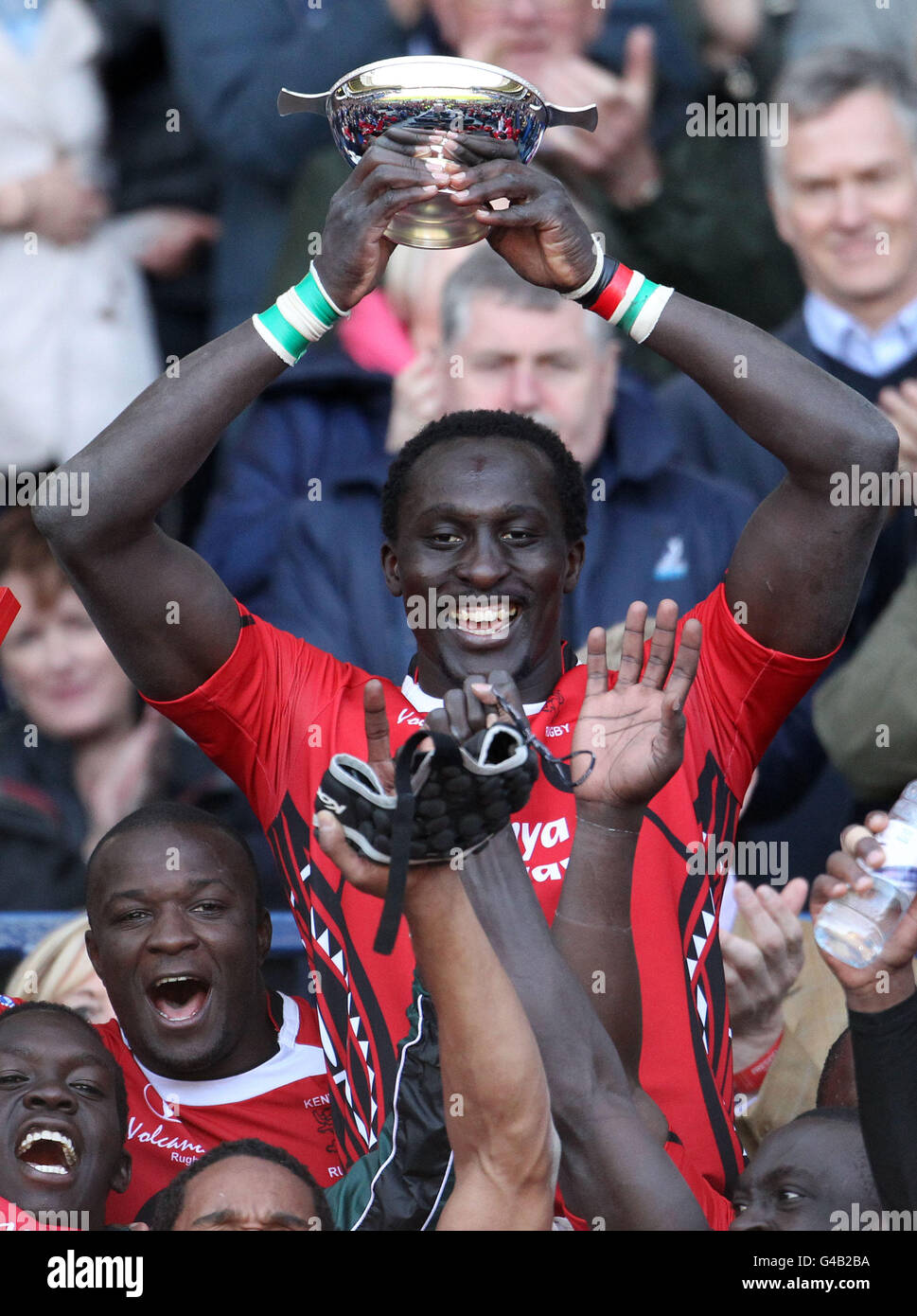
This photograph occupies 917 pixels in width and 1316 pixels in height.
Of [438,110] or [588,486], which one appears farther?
[588,486]

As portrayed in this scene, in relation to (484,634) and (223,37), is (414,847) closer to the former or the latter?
(484,634)

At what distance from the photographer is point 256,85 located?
504 centimetres

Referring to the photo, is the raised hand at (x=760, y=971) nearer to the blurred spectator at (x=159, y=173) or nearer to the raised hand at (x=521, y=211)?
the raised hand at (x=521, y=211)

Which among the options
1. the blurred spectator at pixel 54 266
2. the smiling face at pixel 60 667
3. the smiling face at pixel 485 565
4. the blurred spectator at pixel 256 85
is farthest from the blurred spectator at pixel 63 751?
the smiling face at pixel 485 565

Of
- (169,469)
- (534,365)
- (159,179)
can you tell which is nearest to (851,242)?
(534,365)

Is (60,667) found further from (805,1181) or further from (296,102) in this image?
(805,1181)

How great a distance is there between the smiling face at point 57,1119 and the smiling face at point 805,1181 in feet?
3.24

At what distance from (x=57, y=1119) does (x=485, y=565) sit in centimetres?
111

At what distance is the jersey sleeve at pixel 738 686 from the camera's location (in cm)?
304

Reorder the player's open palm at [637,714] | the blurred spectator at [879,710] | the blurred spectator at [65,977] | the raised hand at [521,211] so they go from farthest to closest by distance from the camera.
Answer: the blurred spectator at [879,710] → the blurred spectator at [65,977] → the raised hand at [521,211] → the player's open palm at [637,714]

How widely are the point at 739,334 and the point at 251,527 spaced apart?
1.99m

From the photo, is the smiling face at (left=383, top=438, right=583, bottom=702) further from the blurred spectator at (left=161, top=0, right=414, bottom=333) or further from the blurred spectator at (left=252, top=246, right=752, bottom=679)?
the blurred spectator at (left=161, top=0, right=414, bottom=333)

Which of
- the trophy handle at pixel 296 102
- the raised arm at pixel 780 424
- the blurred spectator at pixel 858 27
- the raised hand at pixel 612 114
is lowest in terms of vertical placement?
the raised arm at pixel 780 424

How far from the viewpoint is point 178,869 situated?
334cm
